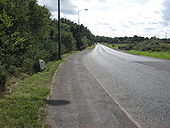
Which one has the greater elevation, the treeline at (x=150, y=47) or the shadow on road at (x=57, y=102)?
the treeline at (x=150, y=47)

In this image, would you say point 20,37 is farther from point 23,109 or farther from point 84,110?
point 84,110

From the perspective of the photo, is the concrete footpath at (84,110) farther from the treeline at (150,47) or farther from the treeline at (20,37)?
the treeline at (150,47)

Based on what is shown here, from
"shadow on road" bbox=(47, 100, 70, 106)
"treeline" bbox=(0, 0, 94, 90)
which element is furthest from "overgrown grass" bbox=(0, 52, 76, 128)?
"treeline" bbox=(0, 0, 94, 90)

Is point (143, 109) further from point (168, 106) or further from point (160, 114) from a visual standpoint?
point (168, 106)

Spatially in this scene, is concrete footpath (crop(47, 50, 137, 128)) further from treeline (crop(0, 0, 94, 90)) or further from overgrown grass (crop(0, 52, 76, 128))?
treeline (crop(0, 0, 94, 90))

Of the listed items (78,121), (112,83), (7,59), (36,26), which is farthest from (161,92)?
(36,26)

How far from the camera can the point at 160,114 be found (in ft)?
18.0

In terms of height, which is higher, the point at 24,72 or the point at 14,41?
the point at 14,41

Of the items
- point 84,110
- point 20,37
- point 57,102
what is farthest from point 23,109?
point 20,37

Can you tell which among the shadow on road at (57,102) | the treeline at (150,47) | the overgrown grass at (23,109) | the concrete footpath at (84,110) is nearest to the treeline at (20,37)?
the overgrown grass at (23,109)

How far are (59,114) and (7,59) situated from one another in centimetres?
505

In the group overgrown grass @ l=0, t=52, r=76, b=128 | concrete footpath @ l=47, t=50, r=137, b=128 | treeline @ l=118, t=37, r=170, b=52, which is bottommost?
concrete footpath @ l=47, t=50, r=137, b=128

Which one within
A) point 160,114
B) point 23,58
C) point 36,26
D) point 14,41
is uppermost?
point 36,26

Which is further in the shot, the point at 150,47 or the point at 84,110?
the point at 150,47
